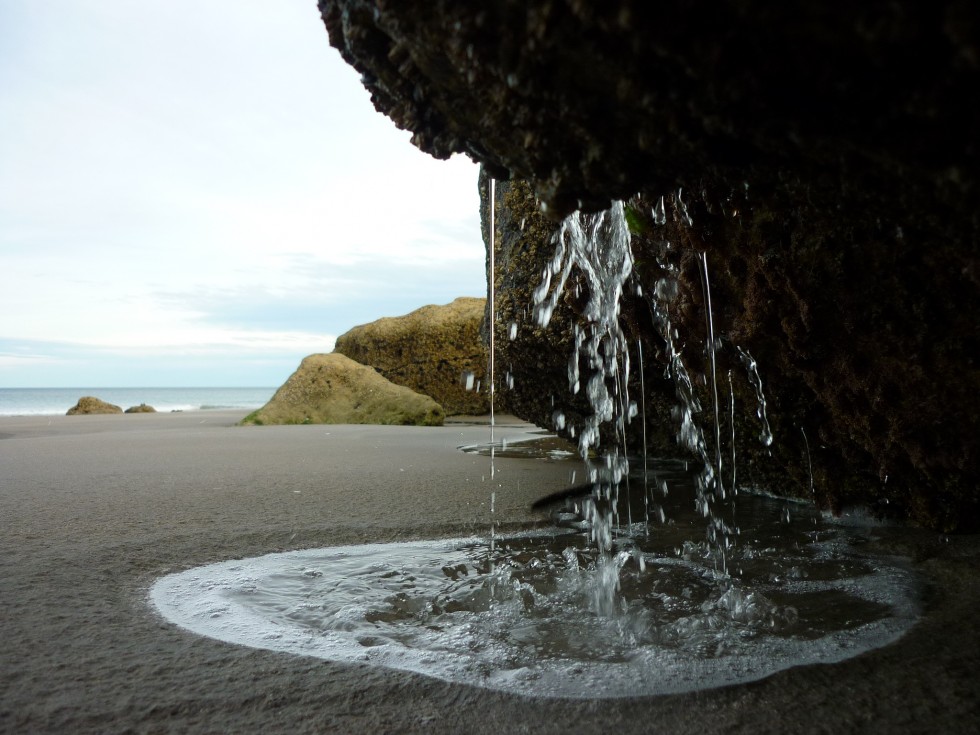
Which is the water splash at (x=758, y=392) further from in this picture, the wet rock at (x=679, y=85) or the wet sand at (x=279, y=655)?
the wet rock at (x=679, y=85)

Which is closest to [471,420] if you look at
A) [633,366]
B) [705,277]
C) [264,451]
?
[264,451]

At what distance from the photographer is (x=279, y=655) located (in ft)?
4.91

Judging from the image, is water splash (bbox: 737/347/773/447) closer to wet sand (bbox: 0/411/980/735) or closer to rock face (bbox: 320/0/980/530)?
rock face (bbox: 320/0/980/530)

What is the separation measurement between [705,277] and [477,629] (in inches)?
60.5

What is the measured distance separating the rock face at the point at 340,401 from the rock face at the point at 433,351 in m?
1.88

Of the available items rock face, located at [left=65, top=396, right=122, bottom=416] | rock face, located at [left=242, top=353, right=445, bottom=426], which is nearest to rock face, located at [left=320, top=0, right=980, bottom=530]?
rock face, located at [left=242, top=353, right=445, bottom=426]

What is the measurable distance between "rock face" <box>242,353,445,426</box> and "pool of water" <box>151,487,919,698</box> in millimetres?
6696

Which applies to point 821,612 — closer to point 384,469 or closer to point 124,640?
point 124,640

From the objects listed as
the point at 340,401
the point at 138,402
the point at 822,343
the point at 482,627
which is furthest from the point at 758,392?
the point at 138,402

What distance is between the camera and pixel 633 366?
345 centimetres

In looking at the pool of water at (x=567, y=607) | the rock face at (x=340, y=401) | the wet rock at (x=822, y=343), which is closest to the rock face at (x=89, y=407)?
the rock face at (x=340, y=401)

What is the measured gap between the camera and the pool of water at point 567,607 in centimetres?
144

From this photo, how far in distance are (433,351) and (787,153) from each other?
10705 millimetres

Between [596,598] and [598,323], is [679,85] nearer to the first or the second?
[596,598]
